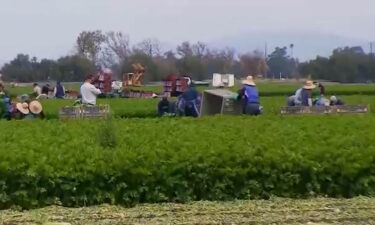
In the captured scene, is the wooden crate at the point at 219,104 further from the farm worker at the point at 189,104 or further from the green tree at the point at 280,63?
the green tree at the point at 280,63

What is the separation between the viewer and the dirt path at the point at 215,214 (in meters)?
5.51

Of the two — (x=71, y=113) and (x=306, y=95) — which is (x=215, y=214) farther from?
(x=306, y=95)

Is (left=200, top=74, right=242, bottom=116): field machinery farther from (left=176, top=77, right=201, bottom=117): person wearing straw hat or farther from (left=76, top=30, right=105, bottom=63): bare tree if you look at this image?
(left=76, top=30, right=105, bottom=63): bare tree

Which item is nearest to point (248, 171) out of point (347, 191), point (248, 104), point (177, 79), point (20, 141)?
point (347, 191)

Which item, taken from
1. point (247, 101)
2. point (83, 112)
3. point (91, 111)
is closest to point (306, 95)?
point (247, 101)

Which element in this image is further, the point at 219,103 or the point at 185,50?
the point at 185,50

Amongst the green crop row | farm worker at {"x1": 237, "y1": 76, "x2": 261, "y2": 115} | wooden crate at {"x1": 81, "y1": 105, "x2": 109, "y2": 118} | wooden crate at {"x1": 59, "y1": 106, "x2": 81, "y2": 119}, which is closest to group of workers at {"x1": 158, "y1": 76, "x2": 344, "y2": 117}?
farm worker at {"x1": 237, "y1": 76, "x2": 261, "y2": 115}

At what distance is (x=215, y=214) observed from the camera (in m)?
5.74

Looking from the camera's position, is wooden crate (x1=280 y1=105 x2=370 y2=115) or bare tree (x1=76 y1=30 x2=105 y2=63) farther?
bare tree (x1=76 y1=30 x2=105 y2=63)

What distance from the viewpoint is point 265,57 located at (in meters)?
69.4

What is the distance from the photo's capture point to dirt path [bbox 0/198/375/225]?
5.51 m

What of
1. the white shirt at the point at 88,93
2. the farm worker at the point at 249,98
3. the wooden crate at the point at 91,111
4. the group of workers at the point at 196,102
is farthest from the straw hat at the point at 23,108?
the farm worker at the point at 249,98

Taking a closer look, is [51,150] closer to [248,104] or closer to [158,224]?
[158,224]

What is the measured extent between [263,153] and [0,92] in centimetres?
1128
